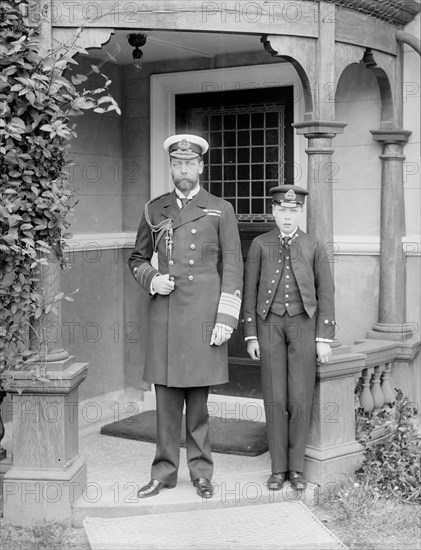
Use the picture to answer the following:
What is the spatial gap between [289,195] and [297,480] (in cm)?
179

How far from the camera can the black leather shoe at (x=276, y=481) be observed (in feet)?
18.4

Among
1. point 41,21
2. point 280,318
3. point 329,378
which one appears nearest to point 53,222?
point 41,21

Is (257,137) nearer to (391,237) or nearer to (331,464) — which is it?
(391,237)

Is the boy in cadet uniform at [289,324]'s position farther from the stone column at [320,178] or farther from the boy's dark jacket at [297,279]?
the stone column at [320,178]

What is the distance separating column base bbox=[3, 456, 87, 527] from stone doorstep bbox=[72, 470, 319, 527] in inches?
3.5

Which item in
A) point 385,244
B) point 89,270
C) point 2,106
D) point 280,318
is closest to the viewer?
point 2,106

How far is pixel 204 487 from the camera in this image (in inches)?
214

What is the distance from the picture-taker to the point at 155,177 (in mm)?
7656

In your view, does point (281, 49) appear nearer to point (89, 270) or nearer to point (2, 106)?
point (2, 106)

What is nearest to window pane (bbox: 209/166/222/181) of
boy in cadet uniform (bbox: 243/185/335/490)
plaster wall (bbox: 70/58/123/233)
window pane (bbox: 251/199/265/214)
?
window pane (bbox: 251/199/265/214)

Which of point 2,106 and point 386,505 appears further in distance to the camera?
point 386,505

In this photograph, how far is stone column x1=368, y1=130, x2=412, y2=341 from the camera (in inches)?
275

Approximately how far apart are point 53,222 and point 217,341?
1.19 meters

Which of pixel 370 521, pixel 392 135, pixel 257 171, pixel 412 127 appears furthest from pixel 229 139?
pixel 370 521
